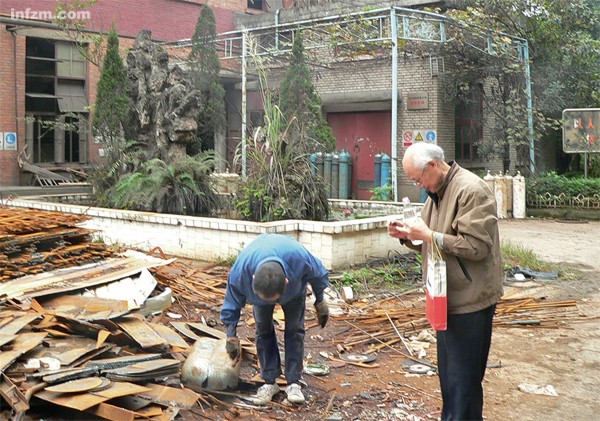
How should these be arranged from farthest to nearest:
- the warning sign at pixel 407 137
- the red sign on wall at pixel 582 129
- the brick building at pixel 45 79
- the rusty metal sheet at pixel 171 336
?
the warning sign at pixel 407 137 < the brick building at pixel 45 79 < the red sign on wall at pixel 582 129 < the rusty metal sheet at pixel 171 336

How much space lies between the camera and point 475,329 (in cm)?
411

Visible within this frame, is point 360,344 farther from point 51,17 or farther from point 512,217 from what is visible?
point 51,17

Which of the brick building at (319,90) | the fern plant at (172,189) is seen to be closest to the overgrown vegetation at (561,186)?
the brick building at (319,90)

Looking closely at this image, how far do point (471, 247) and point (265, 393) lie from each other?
7.06 ft

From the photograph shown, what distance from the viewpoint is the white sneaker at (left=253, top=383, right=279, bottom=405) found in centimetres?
525

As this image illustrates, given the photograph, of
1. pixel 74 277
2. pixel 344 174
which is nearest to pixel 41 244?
pixel 74 277

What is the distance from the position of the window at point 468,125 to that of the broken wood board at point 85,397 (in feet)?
59.5

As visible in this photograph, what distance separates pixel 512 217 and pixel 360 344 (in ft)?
41.6

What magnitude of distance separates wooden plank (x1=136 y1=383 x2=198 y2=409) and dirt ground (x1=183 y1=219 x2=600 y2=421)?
0.11 metres

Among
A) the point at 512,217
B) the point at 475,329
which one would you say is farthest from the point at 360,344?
the point at 512,217

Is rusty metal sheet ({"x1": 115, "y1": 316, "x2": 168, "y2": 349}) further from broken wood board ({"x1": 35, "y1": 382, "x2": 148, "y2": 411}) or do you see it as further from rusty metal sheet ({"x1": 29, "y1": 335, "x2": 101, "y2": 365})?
broken wood board ({"x1": 35, "y1": 382, "x2": 148, "y2": 411})

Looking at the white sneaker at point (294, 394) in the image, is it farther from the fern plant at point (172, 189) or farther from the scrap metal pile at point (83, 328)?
the fern plant at point (172, 189)

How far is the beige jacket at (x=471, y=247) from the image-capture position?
158 inches

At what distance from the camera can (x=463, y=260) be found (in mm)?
4121
